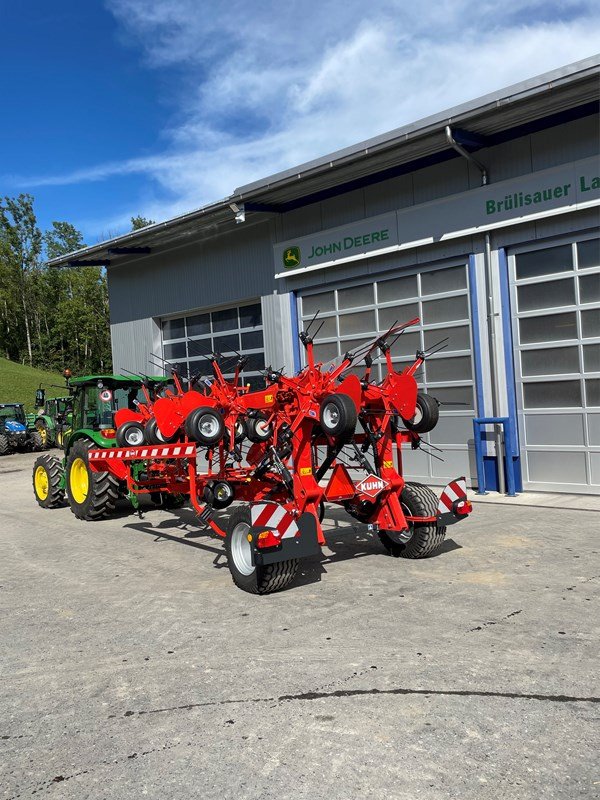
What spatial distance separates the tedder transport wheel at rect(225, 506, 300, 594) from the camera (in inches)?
252

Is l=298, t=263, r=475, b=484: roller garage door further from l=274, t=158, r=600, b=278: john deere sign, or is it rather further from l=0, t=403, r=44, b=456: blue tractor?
l=0, t=403, r=44, b=456: blue tractor

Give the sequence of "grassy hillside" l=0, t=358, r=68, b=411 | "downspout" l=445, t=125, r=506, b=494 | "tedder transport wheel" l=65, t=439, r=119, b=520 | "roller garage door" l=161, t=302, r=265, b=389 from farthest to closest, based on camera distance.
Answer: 1. "grassy hillside" l=0, t=358, r=68, b=411
2. "roller garage door" l=161, t=302, r=265, b=389
3. "downspout" l=445, t=125, r=506, b=494
4. "tedder transport wheel" l=65, t=439, r=119, b=520

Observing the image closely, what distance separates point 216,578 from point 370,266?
762 cm

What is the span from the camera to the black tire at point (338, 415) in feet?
21.5

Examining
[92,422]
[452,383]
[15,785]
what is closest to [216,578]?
[15,785]

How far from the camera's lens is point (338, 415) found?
21.8 feet

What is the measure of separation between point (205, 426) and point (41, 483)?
586cm

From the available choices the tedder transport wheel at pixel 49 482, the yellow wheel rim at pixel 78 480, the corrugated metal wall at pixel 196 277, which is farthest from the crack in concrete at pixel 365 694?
the corrugated metal wall at pixel 196 277

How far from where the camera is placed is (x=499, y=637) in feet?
16.8

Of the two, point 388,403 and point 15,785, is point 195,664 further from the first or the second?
point 388,403

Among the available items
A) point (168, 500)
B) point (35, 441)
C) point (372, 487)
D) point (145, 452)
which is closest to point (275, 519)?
point (372, 487)

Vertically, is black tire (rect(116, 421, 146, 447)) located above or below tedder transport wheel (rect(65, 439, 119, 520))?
above

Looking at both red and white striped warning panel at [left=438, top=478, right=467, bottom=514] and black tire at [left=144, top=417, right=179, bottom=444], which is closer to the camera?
red and white striped warning panel at [left=438, top=478, right=467, bottom=514]

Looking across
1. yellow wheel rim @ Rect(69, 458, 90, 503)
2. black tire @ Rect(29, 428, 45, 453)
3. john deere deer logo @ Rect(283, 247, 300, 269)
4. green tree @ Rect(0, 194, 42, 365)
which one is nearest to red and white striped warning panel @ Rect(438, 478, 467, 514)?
yellow wheel rim @ Rect(69, 458, 90, 503)
